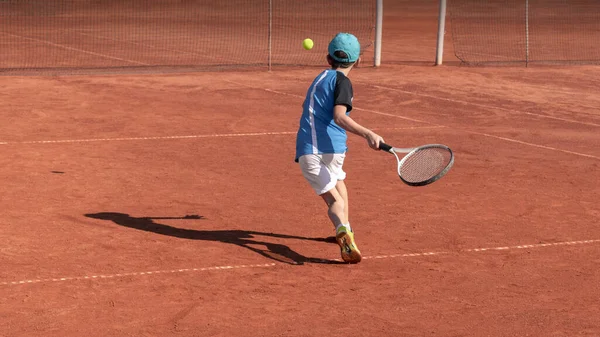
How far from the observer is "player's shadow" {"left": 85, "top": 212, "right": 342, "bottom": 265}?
9.38 metres

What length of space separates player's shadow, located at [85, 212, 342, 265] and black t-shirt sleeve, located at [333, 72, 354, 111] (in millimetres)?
1411

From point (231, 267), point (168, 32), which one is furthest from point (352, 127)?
point (168, 32)

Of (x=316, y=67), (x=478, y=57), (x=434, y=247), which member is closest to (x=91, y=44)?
(x=316, y=67)

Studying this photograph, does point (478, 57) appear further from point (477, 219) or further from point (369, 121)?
point (477, 219)

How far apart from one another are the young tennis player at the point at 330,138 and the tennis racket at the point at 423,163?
60 cm

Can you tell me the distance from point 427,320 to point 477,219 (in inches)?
123

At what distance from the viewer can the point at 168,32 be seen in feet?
110

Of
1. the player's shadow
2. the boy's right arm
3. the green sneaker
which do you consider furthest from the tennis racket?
the player's shadow

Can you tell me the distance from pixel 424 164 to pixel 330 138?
843 mm

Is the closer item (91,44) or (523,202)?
(523,202)

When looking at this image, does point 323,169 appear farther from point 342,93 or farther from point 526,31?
point 526,31

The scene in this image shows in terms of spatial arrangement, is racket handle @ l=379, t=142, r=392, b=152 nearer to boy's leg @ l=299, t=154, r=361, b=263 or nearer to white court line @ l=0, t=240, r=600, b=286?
boy's leg @ l=299, t=154, r=361, b=263

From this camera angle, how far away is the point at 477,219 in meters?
10.7

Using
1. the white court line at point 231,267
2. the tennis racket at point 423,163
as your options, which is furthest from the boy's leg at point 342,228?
the tennis racket at point 423,163
